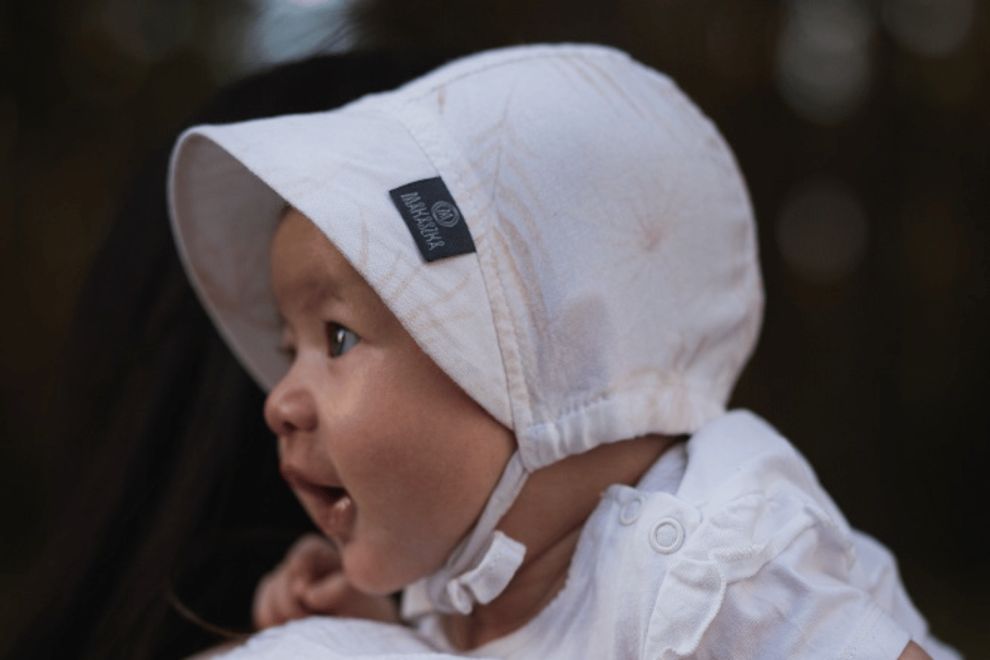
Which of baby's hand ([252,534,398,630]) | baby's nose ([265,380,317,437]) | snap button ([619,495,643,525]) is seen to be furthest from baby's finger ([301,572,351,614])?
snap button ([619,495,643,525])

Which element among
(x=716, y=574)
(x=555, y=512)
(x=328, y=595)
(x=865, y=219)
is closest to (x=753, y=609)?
(x=716, y=574)

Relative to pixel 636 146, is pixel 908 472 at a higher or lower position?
lower

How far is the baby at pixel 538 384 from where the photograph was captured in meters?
0.74

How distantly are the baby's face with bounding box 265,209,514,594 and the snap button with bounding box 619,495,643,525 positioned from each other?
9 centimetres

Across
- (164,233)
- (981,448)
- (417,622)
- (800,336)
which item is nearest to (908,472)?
(981,448)

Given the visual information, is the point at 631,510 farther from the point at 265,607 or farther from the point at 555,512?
the point at 265,607

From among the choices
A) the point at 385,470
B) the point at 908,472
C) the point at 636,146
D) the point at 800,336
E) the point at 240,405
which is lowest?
the point at 908,472

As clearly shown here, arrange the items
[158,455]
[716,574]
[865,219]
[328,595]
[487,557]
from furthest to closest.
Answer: [865,219]
[158,455]
[328,595]
[487,557]
[716,574]

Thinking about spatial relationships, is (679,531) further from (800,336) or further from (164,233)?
(800,336)

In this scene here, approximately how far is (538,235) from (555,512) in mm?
205

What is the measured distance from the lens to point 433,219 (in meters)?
0.79

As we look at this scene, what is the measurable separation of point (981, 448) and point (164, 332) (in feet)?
4.76

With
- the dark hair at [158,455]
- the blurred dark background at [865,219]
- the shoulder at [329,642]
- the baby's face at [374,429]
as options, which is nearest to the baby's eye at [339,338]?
the baby's face at [374,429]

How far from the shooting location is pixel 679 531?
74 cm
